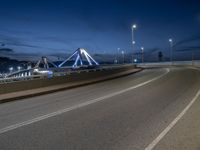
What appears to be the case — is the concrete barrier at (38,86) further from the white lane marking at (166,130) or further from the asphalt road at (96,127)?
the white lane marking at (166,130)

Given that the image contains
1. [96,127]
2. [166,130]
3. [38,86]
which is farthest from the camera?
[38,86]

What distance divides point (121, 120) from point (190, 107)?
3654mm

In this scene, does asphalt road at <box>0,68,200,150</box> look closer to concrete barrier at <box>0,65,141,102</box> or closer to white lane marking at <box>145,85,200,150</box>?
white lane marking at <box>145,85,200,150</box>

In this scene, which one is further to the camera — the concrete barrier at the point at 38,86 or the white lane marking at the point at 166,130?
the concrete barrier at the point at 38,86

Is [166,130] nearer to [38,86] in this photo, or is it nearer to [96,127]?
[96,127]

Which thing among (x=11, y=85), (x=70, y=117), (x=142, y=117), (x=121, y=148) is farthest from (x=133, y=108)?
(x=11, y=85)

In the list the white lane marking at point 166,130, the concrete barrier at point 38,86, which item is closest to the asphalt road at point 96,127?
the white lane marking at point 166,130

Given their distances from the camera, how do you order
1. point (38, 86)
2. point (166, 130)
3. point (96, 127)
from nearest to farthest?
point (166, 130), point (96, 127), point (38, 86)

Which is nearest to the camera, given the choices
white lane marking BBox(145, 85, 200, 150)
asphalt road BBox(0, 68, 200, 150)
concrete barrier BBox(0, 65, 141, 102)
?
white lane marking BBox(145, 85, 200, 150)

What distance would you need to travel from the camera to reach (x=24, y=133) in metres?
8.65

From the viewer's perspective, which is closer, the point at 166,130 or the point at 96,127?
the point at 166,130

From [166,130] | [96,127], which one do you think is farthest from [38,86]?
[166,130]

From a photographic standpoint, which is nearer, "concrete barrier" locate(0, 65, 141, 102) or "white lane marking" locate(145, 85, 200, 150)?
"white lane marking" locate(145, 85, 200, 150)

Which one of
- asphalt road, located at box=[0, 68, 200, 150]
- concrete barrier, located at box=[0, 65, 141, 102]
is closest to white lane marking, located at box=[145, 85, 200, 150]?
asphalt road, located at box=[0, 68, 200, 150]
